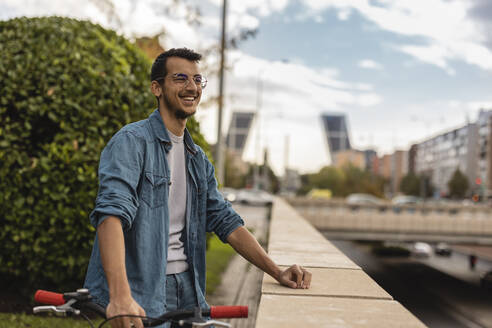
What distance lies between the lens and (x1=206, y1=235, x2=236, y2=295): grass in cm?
920

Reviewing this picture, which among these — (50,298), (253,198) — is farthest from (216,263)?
(253,198)

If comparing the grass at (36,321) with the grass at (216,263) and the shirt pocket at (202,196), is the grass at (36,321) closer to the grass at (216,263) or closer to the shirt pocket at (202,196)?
the grass at (216,263)

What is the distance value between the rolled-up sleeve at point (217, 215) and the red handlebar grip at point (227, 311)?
81 cm

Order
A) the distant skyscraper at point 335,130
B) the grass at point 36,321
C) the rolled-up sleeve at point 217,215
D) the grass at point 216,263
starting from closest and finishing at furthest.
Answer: the rolled-up sleeve at point 217,215, the grass at point 36,321, the grass at point 216,263, the distant skyscraper at point 335,130

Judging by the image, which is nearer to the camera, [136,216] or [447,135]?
[136,216]

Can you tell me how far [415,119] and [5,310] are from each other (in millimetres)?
57439

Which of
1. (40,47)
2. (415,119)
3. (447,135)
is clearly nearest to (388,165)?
(447,135)

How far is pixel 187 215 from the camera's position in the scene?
7.14 feet

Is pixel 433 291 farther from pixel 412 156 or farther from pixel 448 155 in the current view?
pixel 412 156

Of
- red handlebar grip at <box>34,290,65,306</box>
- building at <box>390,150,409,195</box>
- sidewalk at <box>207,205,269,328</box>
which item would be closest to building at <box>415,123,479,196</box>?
building at <box>390,150,409,195</box>

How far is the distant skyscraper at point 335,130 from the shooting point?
569 feet

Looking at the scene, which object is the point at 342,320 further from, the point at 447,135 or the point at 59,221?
the point at 447,135

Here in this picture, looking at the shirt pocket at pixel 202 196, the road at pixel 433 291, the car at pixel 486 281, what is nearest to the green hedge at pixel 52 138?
the shirt pocket at pixel 202 196

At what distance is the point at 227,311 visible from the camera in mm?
1599
